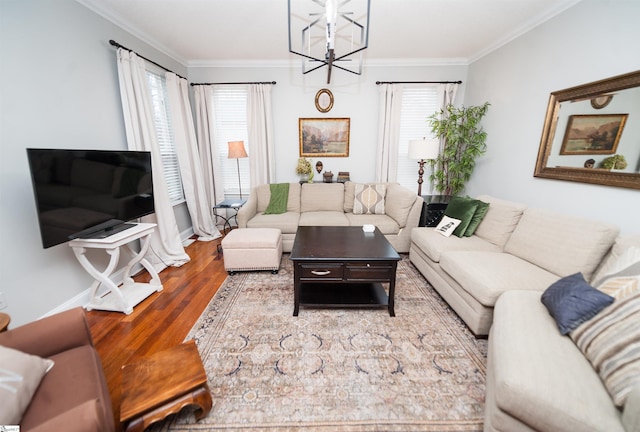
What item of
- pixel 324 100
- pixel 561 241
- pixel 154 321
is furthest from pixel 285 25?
pixel 561 241

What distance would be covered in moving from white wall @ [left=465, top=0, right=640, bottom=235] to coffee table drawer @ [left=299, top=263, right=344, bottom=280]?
7.57 ft

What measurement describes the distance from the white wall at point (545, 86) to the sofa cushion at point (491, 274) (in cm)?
85

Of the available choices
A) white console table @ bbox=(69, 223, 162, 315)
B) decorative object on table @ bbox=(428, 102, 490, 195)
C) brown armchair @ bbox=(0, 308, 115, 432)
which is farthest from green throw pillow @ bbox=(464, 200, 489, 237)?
white console table @ bbox=(69, 223, 162, 315)

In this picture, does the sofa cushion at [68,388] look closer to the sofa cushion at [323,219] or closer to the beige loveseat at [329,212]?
the beige loveseat at [329,212]

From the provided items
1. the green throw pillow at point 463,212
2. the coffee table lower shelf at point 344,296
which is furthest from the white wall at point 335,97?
the coffee table lower shelf at point 344,296

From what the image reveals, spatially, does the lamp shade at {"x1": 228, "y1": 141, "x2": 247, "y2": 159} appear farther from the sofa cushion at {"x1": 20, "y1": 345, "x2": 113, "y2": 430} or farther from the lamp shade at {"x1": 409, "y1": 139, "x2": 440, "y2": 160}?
the sofa cushion at {"x1": 20, "y1": 345, "x2": 113, "y2": 430}

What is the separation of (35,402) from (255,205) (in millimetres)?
2838

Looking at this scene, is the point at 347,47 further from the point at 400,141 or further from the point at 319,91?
the point at 400,141

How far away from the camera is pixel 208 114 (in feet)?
13.3

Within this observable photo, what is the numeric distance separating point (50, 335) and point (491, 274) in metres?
2.68

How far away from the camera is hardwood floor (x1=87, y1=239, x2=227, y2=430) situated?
1.68 metres

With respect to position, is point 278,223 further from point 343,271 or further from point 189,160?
point 189,160

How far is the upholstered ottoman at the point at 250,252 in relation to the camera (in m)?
2.68

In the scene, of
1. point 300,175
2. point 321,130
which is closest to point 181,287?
point 300,175
